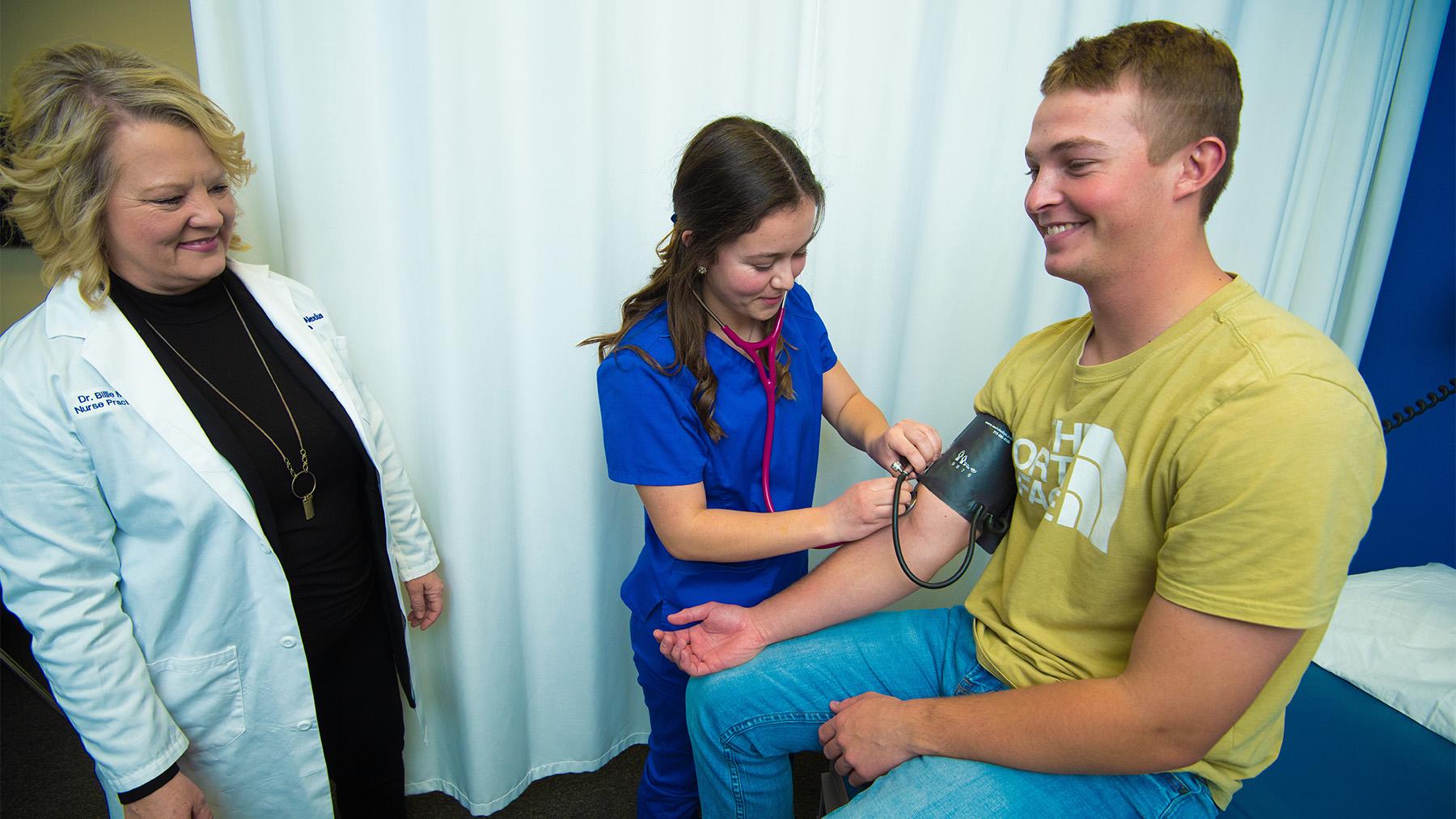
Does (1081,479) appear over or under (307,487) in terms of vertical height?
over

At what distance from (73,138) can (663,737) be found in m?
1.31

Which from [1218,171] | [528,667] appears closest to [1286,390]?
[1218,171]

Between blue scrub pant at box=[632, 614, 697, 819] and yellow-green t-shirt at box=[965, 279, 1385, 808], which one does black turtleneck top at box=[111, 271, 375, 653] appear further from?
yellow-green t-shirt at box=[965, 279, 1385, 808]

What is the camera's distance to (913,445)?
1.20m

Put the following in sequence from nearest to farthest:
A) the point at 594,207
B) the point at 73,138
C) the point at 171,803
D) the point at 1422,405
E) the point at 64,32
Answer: the point at 73,138
the point at 171,803
the point at 594,207
the point at 1422,405
the point at 64,32

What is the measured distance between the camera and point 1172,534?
0.83 m

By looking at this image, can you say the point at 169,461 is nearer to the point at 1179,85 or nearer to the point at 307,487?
the point at 307,487

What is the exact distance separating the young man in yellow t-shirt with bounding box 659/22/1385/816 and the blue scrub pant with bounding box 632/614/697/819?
0.68ft

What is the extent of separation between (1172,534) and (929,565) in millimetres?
411

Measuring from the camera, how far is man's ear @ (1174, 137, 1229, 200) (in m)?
0.90

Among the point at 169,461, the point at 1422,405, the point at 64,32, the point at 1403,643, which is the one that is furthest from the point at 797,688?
the point at 64,32

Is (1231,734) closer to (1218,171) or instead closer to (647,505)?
(1218,171)

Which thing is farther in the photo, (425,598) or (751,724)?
(425,598)

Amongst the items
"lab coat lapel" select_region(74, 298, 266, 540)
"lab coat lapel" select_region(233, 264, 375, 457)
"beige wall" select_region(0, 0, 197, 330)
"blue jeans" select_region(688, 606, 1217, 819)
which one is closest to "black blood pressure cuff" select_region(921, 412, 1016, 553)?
"blue jeans" select_region(688, 606, 1217, 819)
